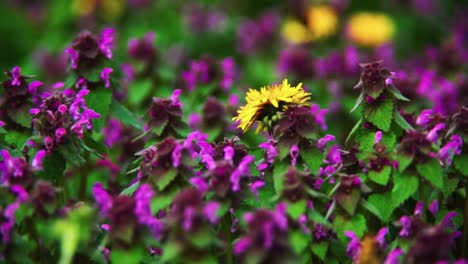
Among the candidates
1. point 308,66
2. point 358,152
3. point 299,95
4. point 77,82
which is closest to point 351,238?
point 358,152

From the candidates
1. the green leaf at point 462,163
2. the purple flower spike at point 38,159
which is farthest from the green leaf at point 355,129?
the purple flower spike at point 38,159

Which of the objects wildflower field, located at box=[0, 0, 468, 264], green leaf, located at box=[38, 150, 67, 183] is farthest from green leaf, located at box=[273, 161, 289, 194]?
green leaf, located at box=[38, 150, 67, 183]

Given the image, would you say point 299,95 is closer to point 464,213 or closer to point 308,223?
point 308,223

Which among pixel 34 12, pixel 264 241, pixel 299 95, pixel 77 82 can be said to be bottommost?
pixel 264 241

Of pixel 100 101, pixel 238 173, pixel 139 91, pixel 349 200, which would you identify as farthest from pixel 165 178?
pixel 139 91

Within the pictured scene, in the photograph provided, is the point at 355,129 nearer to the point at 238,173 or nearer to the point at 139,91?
the point at 238,173

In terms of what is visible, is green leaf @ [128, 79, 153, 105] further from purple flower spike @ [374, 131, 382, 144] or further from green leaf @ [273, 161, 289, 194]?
purple flower spike @ [374, 131, 382, 144]
